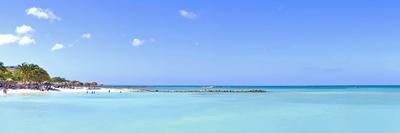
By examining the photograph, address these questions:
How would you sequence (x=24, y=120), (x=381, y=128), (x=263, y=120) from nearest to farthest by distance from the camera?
(x=381, y=128) < (x=24, y=120) < (x=263, y=120)

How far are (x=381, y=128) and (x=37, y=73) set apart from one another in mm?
71467

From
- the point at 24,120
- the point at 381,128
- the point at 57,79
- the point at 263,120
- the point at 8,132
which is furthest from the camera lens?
the point at 57,79

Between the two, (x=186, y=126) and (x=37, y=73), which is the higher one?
(x=37, y=73)

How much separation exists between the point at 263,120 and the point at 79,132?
7956mm

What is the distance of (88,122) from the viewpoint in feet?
58.2

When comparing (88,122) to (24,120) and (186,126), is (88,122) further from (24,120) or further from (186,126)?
(186,126)

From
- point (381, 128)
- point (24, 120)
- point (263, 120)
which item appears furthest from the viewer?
point (263, 120)

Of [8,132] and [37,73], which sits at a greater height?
[37,73]

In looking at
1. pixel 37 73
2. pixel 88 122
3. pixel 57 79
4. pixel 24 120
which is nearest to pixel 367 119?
pixel 88 122

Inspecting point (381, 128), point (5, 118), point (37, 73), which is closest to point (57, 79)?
point (37, 73)

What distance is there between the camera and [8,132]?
1427cm

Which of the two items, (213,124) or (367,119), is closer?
(213,124)

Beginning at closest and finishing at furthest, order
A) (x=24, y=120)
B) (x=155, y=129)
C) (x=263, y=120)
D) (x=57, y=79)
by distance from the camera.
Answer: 1. (x=155, y=129)
2. (x=24, y=120)
3. (x=263, y=120)
4. (x=57, y=79)

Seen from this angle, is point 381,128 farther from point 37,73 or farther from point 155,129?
point 37,73
